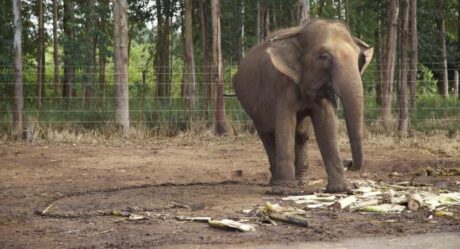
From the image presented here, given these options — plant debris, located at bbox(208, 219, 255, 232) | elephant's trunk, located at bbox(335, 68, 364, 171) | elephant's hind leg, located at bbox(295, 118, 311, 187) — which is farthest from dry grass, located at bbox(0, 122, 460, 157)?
plant debris, located at bbox(208, 219, 255, 232)

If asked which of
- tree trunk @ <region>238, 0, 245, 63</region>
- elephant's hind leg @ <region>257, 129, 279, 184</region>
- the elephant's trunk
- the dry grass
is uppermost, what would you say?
tree trunk @ <region>238, 0, 245, 63</region>

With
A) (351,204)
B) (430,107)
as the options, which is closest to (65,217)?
(351,204)

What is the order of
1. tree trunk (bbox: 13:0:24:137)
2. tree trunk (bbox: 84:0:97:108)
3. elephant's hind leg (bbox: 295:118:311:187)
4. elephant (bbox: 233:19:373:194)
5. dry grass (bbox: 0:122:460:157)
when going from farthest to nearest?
tree trunk (bbox: 84:0:97:108) < tree trunk (bbox: 13:0:24:137) < dry grass (bbox: 0:122:460:157) < elephant's hind leg (bbox: 295:118:311:187) < elephant (bbox: 233:19:373:194)

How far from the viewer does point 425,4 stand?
912 inches

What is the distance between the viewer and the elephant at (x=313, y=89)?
8.00 m

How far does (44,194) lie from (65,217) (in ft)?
6.87

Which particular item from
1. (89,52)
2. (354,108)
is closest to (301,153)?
(354,108)

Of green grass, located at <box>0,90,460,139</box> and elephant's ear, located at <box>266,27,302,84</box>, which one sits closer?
elephant's ear, located at <box>266,27,302,84</box>

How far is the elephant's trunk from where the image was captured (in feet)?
25.9

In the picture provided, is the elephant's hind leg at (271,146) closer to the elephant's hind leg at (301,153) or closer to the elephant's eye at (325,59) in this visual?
the elephant's hind leg at (301,153)

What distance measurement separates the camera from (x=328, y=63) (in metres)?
8.31

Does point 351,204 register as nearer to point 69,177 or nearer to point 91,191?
point 91,191

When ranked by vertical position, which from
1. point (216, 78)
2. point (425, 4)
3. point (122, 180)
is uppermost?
point (425, 4)

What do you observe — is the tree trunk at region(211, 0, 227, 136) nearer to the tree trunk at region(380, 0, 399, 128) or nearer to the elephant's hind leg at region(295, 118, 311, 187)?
the tree trunk at region(380, 0, 399, 128)
